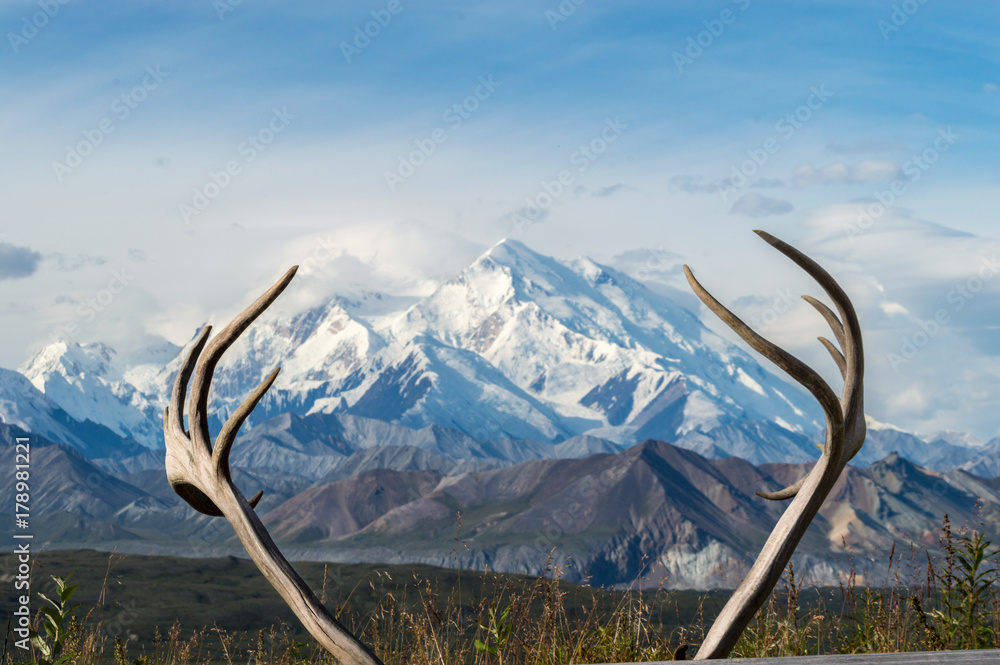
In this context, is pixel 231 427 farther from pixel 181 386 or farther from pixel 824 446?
pixel 824 446

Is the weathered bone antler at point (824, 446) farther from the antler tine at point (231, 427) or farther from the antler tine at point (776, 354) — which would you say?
the antler tine at point (231, 427)

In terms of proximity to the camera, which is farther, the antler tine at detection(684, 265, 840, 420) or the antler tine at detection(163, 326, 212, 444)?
the antler tine at detection(163, 326, 212, 444)

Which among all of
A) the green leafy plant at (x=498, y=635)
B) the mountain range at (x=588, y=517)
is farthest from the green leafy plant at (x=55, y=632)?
the mountain range at (x=588, y=517)

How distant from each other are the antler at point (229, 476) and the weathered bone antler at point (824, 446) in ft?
4.56

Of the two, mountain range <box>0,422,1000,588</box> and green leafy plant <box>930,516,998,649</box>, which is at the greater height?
green leafy plant <box>930,516,998,649</box>

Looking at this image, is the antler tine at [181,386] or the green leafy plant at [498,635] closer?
the antler tine at [181,386]

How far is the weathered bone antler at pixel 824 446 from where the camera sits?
3371 millimetres

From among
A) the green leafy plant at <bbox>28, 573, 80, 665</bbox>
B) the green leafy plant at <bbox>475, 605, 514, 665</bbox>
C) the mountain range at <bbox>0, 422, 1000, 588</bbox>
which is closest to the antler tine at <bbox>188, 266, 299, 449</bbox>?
the green leafy plant at <bbox>28, 573, 80, 665</bbox>

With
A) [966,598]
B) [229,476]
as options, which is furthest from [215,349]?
[966,598]

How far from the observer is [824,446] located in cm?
384

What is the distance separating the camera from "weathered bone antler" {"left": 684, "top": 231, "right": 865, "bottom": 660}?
3.37 m

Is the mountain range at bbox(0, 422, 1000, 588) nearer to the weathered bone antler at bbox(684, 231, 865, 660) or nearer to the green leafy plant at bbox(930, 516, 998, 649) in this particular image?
the green leafy plant at bbox(930, 516, 998, 649)

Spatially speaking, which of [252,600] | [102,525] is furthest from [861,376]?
[102,525]

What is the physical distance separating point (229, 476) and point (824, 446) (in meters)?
2.55
